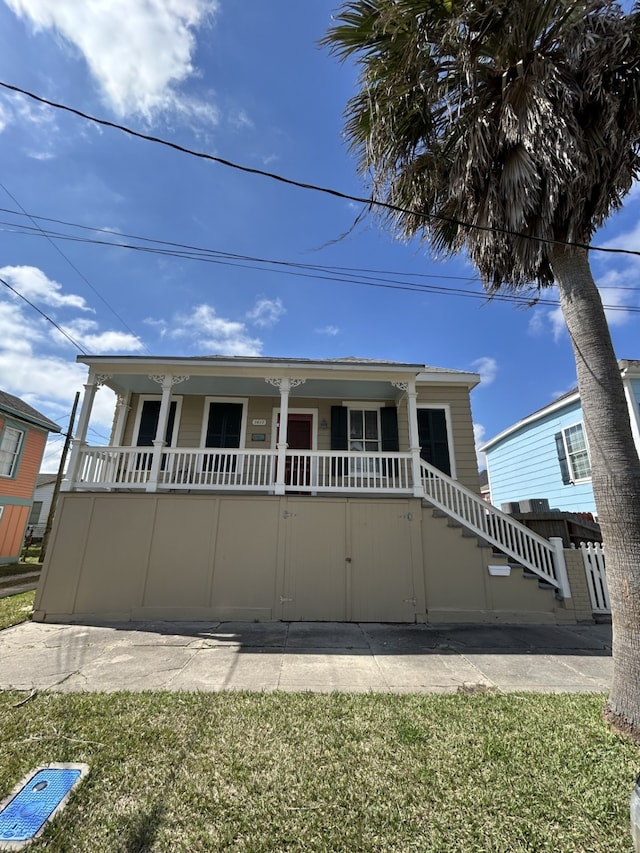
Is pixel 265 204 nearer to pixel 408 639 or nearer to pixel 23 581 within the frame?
pixel 408 639

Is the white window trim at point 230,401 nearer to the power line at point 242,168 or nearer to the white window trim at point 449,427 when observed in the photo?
the white window trim at point 449,427

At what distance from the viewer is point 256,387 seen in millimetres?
9016

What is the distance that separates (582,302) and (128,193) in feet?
28.0

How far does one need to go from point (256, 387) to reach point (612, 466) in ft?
24.0

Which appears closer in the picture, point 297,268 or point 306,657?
point 306,657

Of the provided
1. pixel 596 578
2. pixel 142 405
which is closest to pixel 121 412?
pixel 142 405

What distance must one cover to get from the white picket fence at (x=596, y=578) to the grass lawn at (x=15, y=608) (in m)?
10.2

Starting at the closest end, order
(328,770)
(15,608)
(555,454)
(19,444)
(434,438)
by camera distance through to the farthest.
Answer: (328,770) < (15,608) < (434,438) < (555,454) < (19,444)

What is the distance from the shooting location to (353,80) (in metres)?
4.56

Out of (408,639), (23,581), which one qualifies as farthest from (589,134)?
(23,581)

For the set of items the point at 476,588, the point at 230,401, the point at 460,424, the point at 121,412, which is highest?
the point at 230,401

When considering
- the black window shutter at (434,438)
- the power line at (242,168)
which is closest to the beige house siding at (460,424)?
the black window shutter at (434,438)

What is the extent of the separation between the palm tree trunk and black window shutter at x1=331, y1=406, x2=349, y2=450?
5961 millimetres

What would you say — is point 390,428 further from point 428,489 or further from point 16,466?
point 16,466
